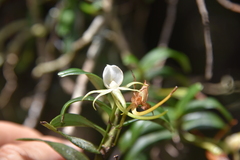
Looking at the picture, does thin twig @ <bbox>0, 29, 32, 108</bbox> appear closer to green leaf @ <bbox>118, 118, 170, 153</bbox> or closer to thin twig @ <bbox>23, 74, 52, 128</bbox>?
thin twig @ <bbox>23, 74, 52, 128</bbox>

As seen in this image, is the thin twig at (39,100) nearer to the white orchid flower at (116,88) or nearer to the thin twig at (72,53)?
the thin twig at (72,53)

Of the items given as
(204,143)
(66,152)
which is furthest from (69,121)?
(204,143)

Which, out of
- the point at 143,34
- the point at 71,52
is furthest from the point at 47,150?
the point at 143,34

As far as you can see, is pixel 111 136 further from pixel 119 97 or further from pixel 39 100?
pixel 39 100

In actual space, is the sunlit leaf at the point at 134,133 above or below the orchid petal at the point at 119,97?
below

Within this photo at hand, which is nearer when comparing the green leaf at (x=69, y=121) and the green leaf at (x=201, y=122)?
the green leaf at (x=69, y=121)

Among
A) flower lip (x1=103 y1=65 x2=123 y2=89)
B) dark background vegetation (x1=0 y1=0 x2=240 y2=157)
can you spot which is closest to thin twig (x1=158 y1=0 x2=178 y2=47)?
dark background vegetation (x1=0 y1=0 x2=240 y2=157)

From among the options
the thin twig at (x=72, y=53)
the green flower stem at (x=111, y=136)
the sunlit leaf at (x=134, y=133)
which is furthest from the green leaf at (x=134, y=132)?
the thin twig at (x=72, y=53)

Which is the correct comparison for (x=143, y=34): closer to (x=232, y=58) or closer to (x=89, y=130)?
(x=232, y=58)
